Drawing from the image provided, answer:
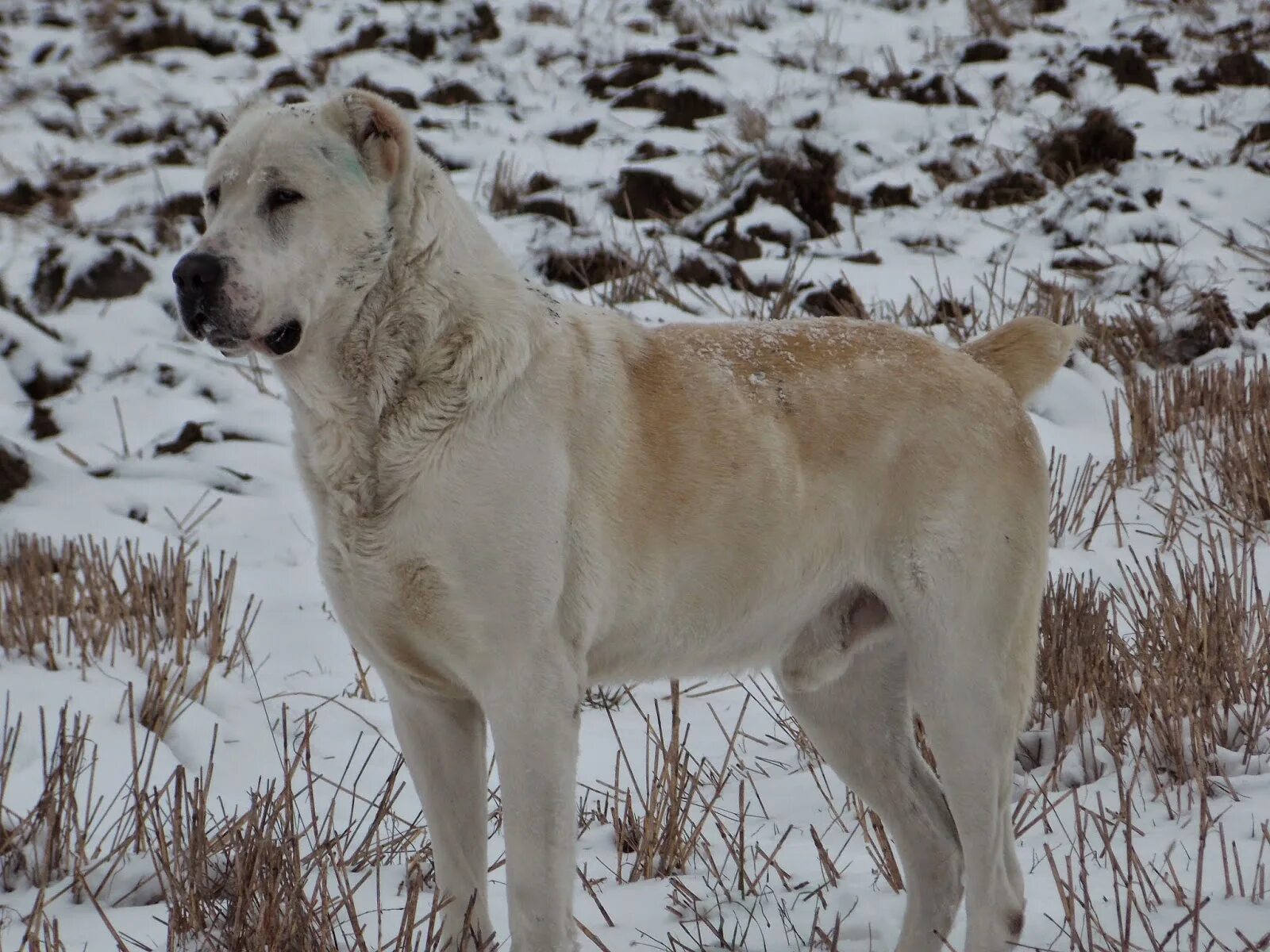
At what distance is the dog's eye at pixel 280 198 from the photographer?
2693 millimetres

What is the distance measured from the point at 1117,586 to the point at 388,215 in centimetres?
342

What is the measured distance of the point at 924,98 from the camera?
12.0 m

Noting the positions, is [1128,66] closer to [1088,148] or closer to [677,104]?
[1088,148]

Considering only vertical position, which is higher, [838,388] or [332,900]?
[838,388]

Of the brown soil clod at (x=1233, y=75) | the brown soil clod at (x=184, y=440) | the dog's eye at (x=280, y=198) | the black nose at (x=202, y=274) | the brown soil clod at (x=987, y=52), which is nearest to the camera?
the black nose at (x=202, y=274)

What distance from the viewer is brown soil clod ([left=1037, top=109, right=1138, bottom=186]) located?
1018 centimetres

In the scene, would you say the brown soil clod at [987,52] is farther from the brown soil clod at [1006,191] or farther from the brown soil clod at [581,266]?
the brown soil clod at [581,266]

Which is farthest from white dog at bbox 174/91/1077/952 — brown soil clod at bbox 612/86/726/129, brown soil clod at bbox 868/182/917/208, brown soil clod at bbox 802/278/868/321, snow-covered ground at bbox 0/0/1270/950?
brown soil clod at bbox 612/86/726/129

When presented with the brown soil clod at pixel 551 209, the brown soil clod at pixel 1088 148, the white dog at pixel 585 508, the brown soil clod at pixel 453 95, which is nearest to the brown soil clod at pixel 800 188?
the brown soil clod at pixel 551 209

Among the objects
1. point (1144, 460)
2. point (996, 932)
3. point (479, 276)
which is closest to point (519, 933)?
point (996, 932)

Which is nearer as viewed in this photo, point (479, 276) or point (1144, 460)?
point (479, 276)

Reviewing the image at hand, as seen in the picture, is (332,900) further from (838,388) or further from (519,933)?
(838,388)

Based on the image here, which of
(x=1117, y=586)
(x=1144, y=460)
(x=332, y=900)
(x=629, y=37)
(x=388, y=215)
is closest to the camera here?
(x=332, y=900)

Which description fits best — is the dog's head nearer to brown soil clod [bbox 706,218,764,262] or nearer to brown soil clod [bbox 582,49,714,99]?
brown soil clod [bbox 706,218,764,262]
